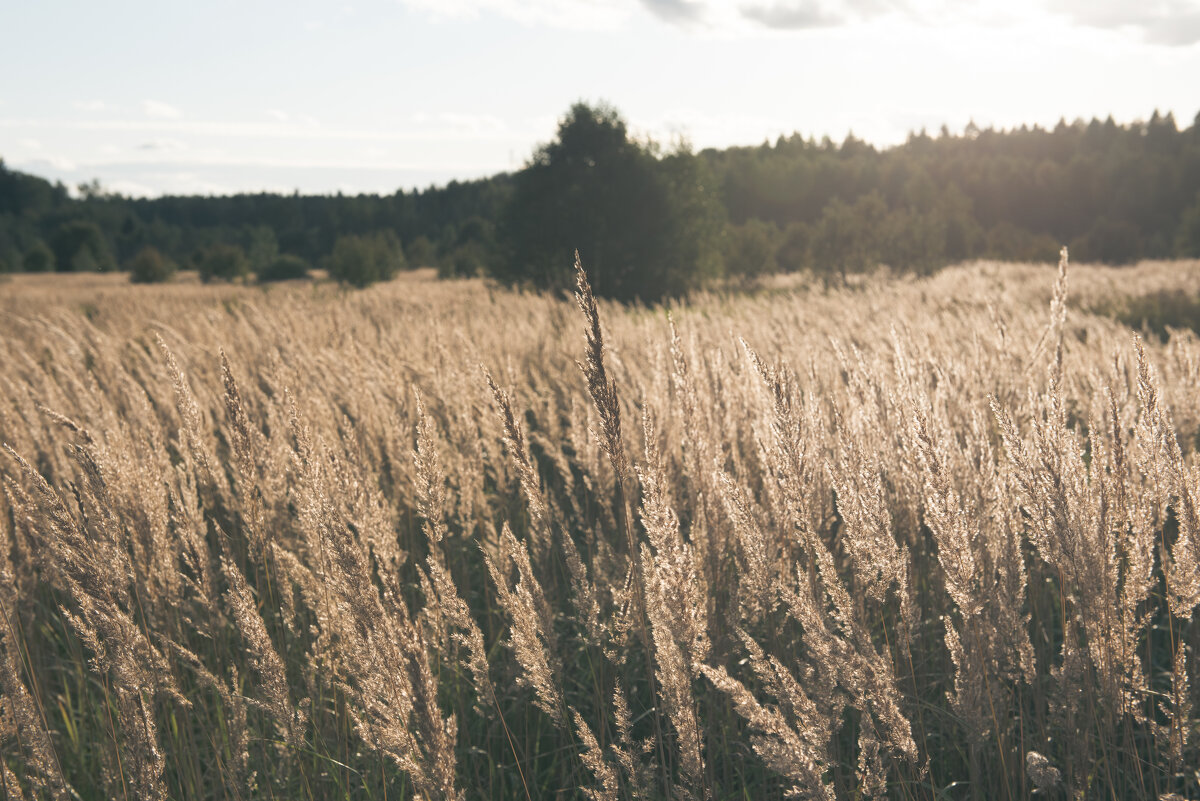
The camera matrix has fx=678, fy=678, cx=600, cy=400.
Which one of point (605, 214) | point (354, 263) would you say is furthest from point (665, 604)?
point (354, 263)

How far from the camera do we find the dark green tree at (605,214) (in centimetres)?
2388

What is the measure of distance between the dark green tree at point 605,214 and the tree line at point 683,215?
2.4 inches

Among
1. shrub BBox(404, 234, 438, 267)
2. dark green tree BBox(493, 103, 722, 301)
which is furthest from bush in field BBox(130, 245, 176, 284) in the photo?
dark green tree BBox(493, 103, 722, 301)

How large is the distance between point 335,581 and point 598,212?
76.6ft

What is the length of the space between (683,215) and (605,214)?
10.4ft

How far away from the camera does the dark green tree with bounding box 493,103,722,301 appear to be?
2388cm

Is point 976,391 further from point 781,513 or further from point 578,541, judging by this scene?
point 578,541

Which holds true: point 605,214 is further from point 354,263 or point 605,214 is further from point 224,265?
point 224,265

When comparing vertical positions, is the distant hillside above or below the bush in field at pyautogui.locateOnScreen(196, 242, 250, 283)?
above

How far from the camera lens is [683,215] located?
25219 millimetres

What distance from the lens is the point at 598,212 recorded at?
23.8 meters

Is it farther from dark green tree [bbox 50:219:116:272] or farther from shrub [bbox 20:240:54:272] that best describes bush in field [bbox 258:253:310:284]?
shrub [bbox 20:240:54:272]

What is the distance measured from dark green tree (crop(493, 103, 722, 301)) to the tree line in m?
0.06

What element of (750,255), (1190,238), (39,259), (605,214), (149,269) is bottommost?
(149,269)
